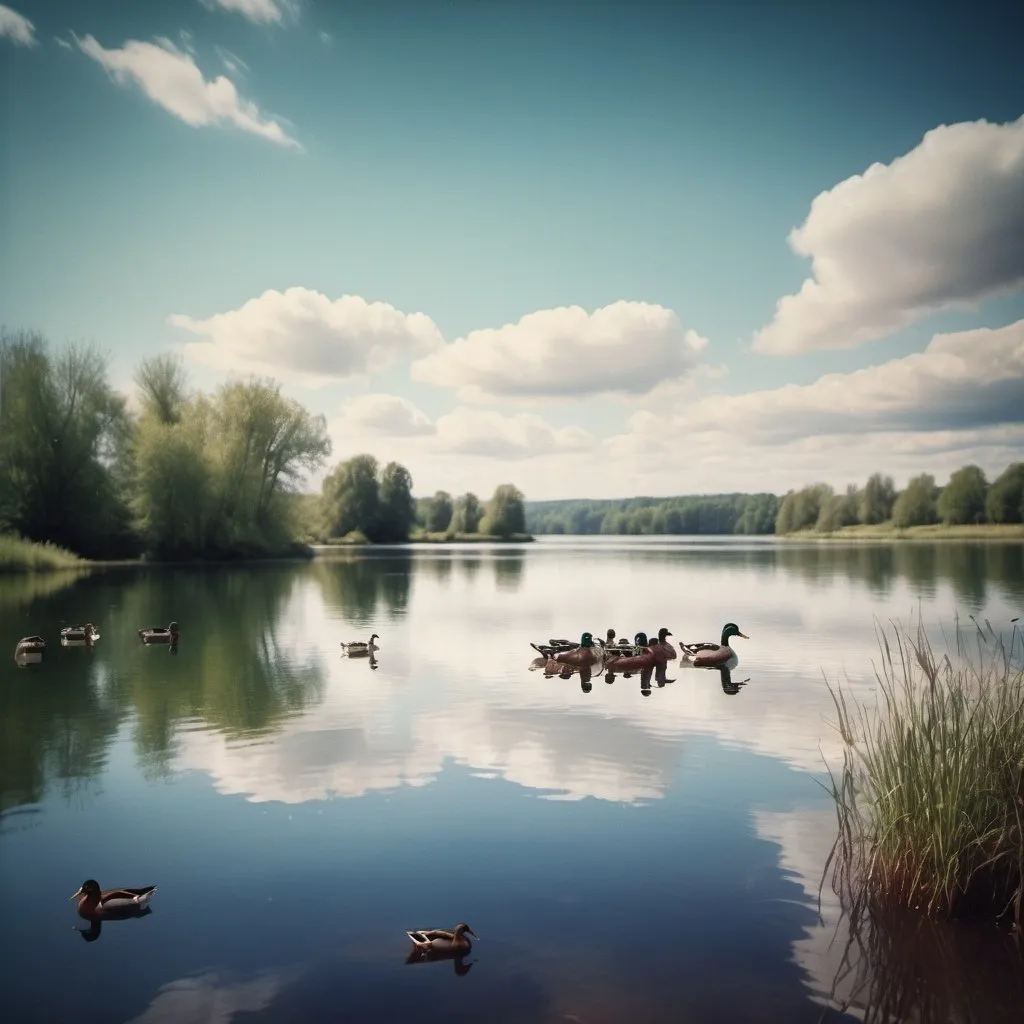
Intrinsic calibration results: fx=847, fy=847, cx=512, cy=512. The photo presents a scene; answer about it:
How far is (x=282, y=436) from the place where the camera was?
6669cm

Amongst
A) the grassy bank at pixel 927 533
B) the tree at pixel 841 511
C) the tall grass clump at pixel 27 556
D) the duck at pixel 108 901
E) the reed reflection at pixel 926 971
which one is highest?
the tree at pixel 841 511

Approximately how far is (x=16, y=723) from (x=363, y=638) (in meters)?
10.8

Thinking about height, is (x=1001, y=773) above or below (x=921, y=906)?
above

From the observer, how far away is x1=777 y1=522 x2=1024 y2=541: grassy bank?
96062mm

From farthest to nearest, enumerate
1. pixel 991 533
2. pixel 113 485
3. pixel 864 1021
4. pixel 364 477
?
1. pixel 364 477
2. pixel 991 533
3. pixel 113 485
4. pixel 864 1021

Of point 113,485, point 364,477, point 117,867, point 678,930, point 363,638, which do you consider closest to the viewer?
point 678,930

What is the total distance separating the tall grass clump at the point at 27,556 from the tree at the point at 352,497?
5651cm

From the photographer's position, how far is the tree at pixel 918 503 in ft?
366

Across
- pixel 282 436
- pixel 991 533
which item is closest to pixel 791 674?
pixel 282 436

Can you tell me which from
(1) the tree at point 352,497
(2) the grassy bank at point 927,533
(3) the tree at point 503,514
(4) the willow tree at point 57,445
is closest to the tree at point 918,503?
(2) the grassy bank at point 927,533

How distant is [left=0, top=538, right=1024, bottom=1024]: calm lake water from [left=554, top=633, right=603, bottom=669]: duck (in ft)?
2.08

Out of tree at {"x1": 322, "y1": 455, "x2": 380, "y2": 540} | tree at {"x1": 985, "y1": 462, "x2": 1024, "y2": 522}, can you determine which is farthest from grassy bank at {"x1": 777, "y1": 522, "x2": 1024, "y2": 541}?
tree at {"x1": 322, "y1": 455, "x2": 380, "y2": 540}

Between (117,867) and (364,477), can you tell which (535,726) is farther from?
(364,477)

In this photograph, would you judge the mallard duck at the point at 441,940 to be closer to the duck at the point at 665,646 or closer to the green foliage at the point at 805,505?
the duck at the point at 665,646
